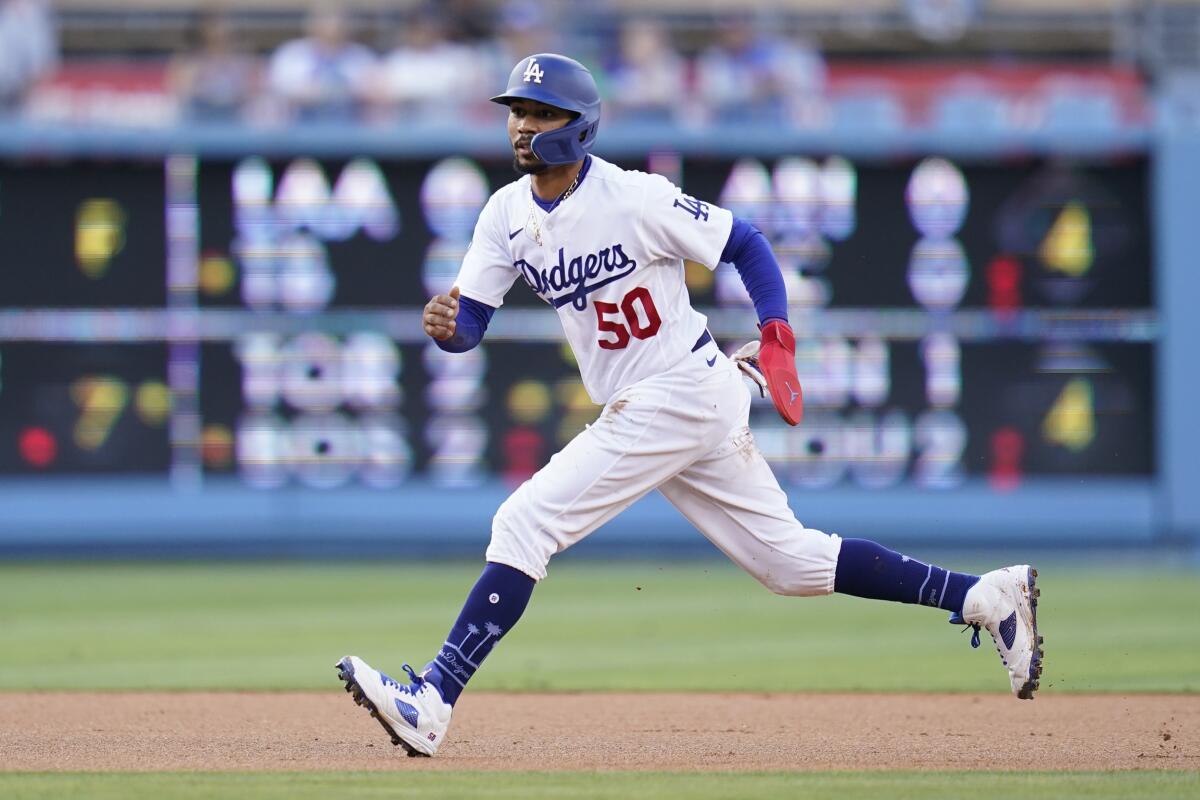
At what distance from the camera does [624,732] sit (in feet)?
19.2

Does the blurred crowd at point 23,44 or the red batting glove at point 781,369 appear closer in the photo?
the red batting glove at point 781,369

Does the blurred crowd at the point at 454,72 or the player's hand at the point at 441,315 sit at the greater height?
the blurred crowd at the point at 454,72

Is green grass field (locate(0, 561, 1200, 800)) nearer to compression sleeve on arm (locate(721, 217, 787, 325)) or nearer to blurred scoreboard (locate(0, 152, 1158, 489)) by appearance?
blurred scoreboard (locate(0, 152, 1158, 489))

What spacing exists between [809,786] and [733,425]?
1.11 m

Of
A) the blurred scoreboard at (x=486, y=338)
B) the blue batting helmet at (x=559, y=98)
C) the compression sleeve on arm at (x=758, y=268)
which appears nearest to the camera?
the blue batting helmet at (x=559, y=98)

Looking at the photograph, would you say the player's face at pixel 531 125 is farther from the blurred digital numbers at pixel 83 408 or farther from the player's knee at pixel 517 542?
the blurred digital numbers at pixel 83 408

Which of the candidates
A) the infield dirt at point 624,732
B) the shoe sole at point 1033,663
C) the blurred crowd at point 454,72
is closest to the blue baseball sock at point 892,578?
the shoe sole at point 1033,663

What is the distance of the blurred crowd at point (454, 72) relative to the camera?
12.5m

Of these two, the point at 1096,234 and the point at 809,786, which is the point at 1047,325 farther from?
the point at 809,786

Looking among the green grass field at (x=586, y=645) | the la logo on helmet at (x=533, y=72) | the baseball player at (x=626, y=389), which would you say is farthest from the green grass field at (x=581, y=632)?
the la logo on helmet at (x=533, y=72)

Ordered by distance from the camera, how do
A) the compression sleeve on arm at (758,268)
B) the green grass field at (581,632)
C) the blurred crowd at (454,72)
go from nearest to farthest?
the compression sleeve on arm at (758,268), the green grass field at (581,632), the blurred crowd at (454,72)

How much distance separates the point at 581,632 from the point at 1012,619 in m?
3.93

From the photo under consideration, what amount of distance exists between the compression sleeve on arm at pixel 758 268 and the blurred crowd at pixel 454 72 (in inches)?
284

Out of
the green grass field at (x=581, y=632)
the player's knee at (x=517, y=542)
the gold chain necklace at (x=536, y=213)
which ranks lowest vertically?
the green grass field at (x=581, y=632)
